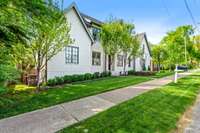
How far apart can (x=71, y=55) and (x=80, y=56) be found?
129 cm

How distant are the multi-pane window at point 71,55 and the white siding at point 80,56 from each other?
0.33m

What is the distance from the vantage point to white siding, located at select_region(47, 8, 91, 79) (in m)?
16.6

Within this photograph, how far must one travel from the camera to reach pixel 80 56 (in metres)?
19.3

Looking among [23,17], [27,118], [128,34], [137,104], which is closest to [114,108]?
[137,104]

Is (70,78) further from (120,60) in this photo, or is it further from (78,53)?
(120,60)

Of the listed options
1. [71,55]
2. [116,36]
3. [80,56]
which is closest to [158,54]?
[116,36]

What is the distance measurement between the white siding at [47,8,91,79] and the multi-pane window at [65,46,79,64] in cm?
33

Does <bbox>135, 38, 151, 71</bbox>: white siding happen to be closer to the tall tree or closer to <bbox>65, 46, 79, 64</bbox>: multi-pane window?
the tall tree

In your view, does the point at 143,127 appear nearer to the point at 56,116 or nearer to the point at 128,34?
the point at 56,116

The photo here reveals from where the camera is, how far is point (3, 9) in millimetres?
6348

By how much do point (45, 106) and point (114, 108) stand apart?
249 cm

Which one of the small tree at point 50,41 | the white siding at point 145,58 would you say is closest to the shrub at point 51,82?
the small tree at point 50,41

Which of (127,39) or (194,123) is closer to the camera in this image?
(194,123)

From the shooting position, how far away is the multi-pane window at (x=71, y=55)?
1769 cm
